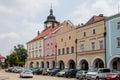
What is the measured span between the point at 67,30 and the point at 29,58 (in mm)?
30399

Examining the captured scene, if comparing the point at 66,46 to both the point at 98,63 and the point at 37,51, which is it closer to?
the point at 98,63

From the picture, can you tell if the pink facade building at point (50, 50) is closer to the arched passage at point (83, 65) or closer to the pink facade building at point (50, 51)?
the pink facade building at point (50, 51)

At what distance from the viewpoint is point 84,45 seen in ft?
189

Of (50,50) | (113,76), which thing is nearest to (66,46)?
(50,50)

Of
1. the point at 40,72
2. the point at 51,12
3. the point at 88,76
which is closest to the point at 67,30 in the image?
the point at 40,72

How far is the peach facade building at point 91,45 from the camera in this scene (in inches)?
2039

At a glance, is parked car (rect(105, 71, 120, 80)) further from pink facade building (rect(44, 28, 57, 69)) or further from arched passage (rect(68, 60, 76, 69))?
pink facade building (rect(44, 28, 57, 69))

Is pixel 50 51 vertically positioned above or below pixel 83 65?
above

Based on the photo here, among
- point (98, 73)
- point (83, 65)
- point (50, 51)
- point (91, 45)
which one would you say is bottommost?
point (98, 73)

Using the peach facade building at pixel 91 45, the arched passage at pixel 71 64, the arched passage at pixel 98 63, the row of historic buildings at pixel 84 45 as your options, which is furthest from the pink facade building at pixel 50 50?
the arched passage at pixel 98 63

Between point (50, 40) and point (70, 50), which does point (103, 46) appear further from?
point (50, 40)

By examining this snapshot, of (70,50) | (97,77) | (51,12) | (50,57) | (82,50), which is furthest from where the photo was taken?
(51,12)

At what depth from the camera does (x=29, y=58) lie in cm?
9275

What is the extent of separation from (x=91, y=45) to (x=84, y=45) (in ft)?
9.27
